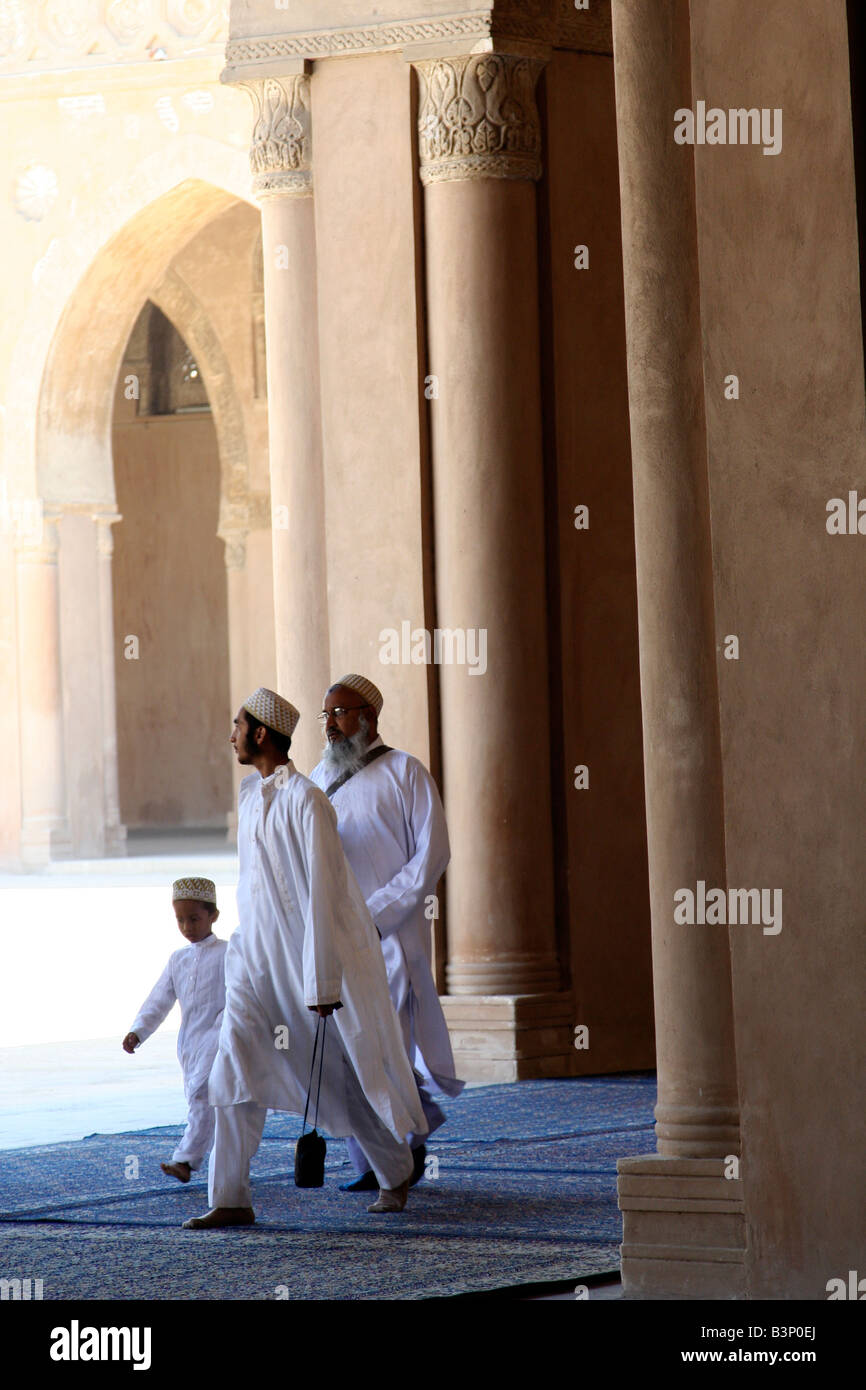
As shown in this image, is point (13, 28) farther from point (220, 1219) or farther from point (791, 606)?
point (791, 606)

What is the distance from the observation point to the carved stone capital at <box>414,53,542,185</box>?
8617 millimetres

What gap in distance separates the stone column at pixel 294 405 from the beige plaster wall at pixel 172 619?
17.2m

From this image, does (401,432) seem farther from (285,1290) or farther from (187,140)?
(187,140)

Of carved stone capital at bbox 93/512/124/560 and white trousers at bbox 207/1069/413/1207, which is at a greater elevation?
carved stone capital at bbox 93/512/124/560

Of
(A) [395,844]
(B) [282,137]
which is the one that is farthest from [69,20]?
(A) [395,844]

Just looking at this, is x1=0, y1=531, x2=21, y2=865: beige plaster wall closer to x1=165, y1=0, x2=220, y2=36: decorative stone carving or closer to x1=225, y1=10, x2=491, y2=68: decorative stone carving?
x1=165, y1=0, x2=220, y2=36: decorative stone carving

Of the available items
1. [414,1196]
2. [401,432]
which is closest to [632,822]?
[401,432]

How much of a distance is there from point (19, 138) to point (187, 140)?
1665 millimetres

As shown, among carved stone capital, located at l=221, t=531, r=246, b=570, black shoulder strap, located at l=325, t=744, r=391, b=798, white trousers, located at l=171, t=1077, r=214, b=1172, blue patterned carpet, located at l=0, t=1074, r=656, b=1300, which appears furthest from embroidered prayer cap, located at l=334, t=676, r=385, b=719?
carved stone capital, located at l=221, t=531, r=246, b=570

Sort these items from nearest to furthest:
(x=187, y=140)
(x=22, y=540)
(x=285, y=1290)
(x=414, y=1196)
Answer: (x=285, y=1290) → (x=414, y=1196) → (x=187, y=140) → (x=22, y=540)

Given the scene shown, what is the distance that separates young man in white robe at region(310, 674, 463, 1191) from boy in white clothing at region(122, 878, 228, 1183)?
19.4 inches

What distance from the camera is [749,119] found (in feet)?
14.7

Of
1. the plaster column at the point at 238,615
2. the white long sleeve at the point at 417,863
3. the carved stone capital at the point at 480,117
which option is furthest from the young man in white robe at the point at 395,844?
the plaster column at the point at 238,615

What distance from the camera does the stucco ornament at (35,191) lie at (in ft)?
64.2
